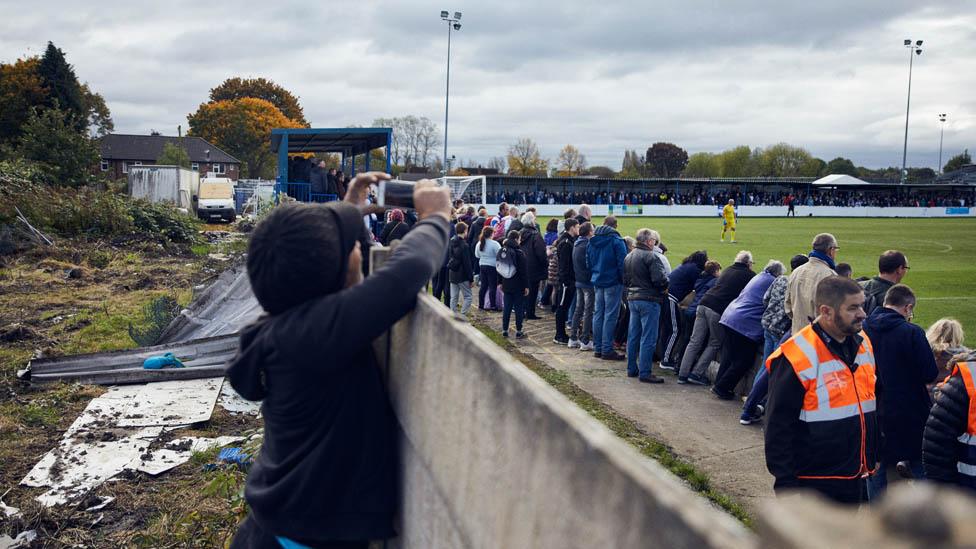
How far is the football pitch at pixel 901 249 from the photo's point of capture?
597 inches

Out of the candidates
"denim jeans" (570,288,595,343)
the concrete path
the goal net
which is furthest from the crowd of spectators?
the concrete path

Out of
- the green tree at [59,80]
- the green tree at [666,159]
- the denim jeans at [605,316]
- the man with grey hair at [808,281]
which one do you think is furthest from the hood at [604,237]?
the green tree at [666,159]

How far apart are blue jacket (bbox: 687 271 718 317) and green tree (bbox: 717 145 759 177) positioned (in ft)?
344

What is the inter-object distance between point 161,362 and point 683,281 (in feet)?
22.2

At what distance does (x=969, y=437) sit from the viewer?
4.18 m

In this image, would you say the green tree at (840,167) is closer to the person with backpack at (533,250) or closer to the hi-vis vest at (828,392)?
the person with backpack at (533,250)

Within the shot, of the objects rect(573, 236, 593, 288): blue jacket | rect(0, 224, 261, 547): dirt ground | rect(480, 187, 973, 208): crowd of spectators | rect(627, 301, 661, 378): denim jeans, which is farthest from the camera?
rect(480, 187, 973, 208): crowd of spectators

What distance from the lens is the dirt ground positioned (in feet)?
15.3

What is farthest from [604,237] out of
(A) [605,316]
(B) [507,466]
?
(B) [507,466]

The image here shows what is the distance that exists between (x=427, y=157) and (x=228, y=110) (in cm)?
2525

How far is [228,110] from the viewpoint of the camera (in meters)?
91.1

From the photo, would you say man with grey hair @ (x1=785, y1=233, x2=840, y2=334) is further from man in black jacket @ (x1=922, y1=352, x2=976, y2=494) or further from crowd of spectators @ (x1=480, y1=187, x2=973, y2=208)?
crowd of spectators @ (x1=480, y1=187, x2=973, y2=208)

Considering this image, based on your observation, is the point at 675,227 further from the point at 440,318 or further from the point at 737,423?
the point at 440,318

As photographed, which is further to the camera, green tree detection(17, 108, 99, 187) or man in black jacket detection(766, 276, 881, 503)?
green tree detection(17, 108, 99, 187)
